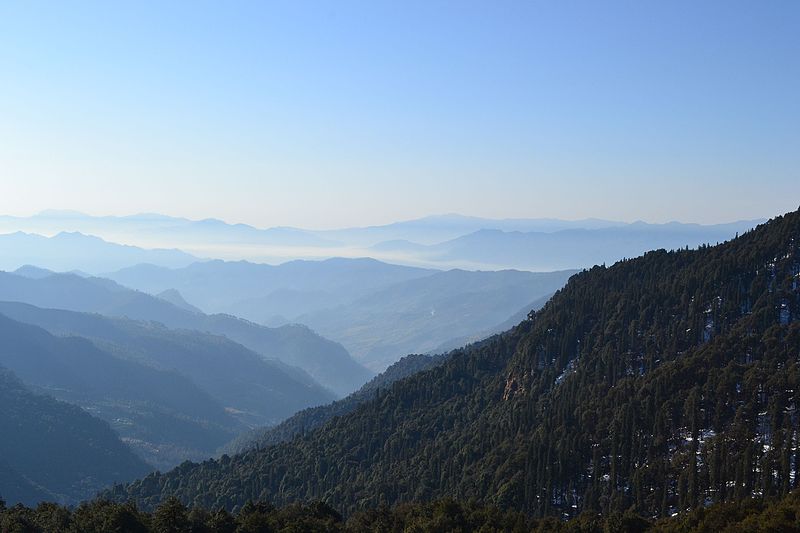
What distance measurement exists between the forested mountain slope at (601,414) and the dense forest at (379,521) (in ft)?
50.8

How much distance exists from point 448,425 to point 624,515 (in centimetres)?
7811

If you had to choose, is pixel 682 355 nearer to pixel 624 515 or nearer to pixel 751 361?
pixel 751 361

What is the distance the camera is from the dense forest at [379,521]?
69.7 meters

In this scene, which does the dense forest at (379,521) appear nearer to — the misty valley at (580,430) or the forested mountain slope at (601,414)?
the misty valley at (580,430)

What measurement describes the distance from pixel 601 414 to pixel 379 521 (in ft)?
144

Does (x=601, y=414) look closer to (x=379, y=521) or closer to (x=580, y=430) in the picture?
(x=580, y=430)

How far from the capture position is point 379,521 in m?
83.8

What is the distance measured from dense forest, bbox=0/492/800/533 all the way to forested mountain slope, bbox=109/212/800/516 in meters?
15.5

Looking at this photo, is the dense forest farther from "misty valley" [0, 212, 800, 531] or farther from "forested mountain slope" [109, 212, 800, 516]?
"forested mountain slope" [109, 212, 800, 516]

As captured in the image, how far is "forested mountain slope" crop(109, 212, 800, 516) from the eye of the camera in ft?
308

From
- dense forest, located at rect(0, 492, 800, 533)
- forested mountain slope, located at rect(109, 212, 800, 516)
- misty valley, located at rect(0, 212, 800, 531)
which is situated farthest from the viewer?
forested mountain slope, located at rect(109, 212, 800, 516)

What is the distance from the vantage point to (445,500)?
8438 cm

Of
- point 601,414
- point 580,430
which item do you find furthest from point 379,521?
point 601,414

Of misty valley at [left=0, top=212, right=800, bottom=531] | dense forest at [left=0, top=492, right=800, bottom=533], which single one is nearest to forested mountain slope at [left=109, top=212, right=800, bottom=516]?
misty valley at [left=0, top=212, right=800, bottom=531]
